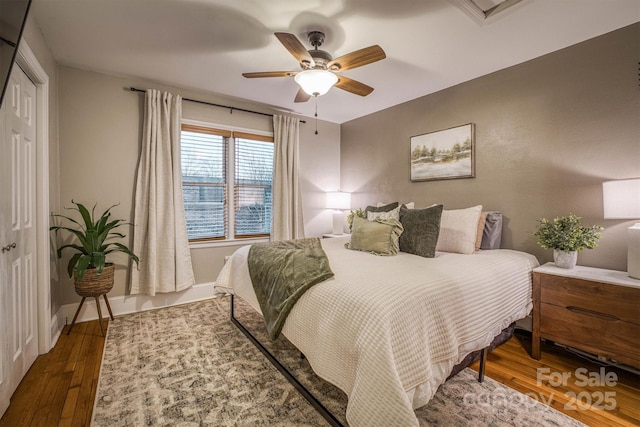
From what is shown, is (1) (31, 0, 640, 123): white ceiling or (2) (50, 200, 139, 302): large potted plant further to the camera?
(2) (50, 200, 139, 302): large potted plant

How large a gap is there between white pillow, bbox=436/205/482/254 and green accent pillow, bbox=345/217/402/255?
52cm

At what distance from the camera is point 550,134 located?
259cm

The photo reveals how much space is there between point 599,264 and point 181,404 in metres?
3.24

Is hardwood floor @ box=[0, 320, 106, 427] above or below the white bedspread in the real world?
below

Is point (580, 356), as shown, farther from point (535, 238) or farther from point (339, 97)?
point (339, 97)

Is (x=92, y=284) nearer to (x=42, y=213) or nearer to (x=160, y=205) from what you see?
(x=42, y=213)

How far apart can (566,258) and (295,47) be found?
2574mm

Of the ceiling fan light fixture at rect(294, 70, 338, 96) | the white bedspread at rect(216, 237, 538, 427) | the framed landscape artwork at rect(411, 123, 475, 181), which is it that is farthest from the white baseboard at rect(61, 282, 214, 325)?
the framed landscape artwork at rect(411, 123, 475, 181)

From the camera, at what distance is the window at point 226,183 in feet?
11.8

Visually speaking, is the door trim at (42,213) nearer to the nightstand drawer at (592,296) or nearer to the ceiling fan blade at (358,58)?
the ceiling fan blade at (358,58)

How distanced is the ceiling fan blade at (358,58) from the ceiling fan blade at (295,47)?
0.18 m

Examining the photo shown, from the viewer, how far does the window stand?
11.8 ft

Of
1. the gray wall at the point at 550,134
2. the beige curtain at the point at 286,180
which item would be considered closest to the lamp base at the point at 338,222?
the beige curtain at the point at 286,180

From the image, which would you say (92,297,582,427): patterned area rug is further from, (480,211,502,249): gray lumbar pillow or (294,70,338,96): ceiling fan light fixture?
(294,70,338,96): ceiling fan light fixture
